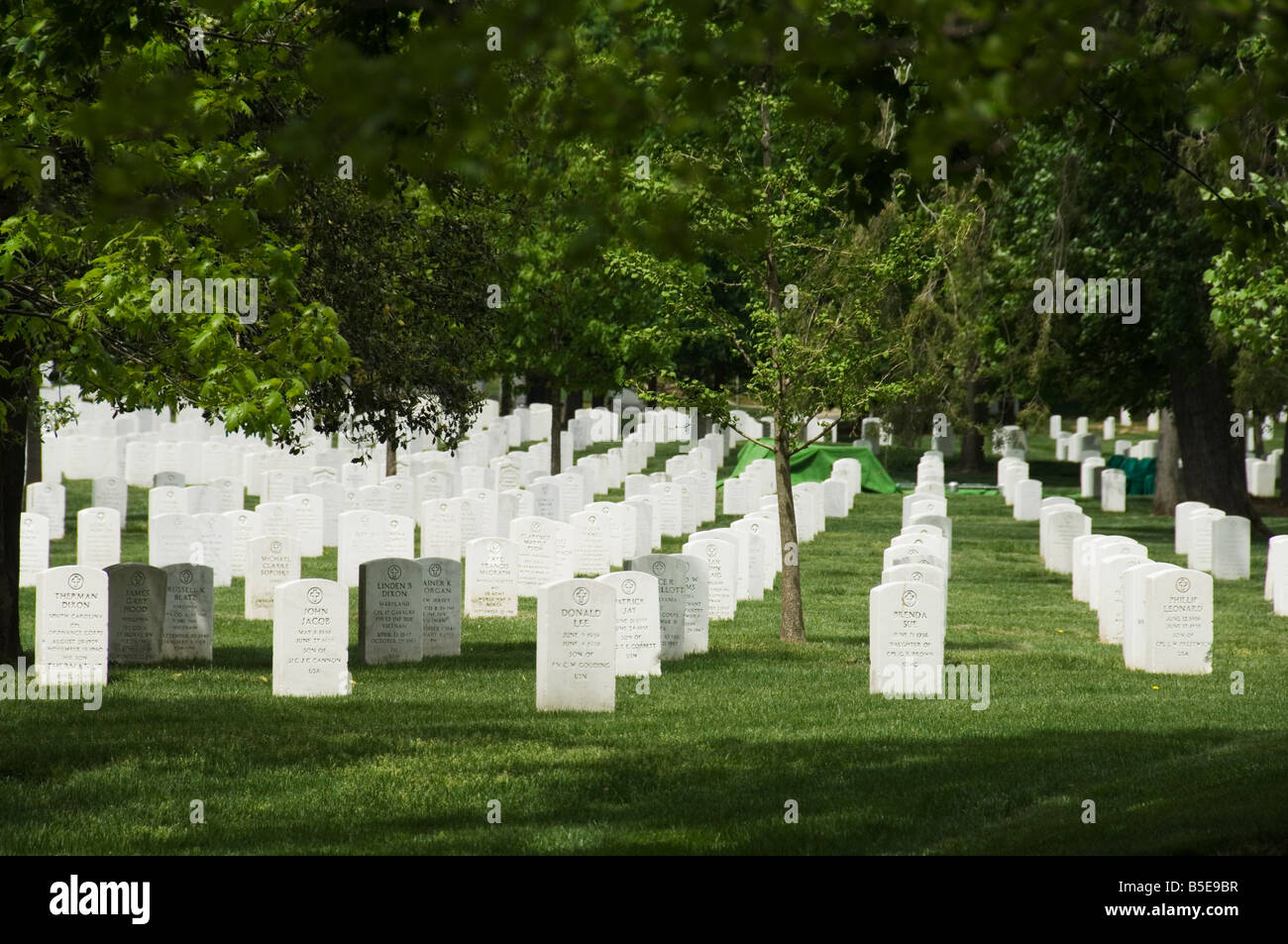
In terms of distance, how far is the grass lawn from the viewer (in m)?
8.16

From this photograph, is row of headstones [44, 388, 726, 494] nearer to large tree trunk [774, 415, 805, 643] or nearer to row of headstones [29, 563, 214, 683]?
large tree trunk [774, 415, 805, 643]

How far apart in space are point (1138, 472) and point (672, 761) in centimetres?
3403

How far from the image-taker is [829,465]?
130 feet

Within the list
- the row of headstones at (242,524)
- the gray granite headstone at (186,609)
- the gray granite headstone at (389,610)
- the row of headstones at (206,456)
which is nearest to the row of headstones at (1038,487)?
the row of headstones at (206,456)

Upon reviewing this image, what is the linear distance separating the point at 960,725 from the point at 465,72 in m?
7.37

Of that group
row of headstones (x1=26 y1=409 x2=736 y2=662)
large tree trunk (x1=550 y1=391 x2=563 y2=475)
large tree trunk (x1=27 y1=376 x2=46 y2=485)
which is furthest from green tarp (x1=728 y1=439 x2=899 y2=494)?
large tree trunk (x1=27 y1=376 x2=46 y2=485)

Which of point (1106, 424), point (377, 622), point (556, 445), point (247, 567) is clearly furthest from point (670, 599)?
point (1106, 424)

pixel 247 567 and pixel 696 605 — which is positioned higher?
pixel 247 567

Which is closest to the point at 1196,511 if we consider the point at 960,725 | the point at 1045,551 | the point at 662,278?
the point at 1045,551

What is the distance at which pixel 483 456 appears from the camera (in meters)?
37.4

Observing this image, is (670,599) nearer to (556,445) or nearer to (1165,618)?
(1165,618)

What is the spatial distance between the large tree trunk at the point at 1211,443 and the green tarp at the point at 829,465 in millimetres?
9234
